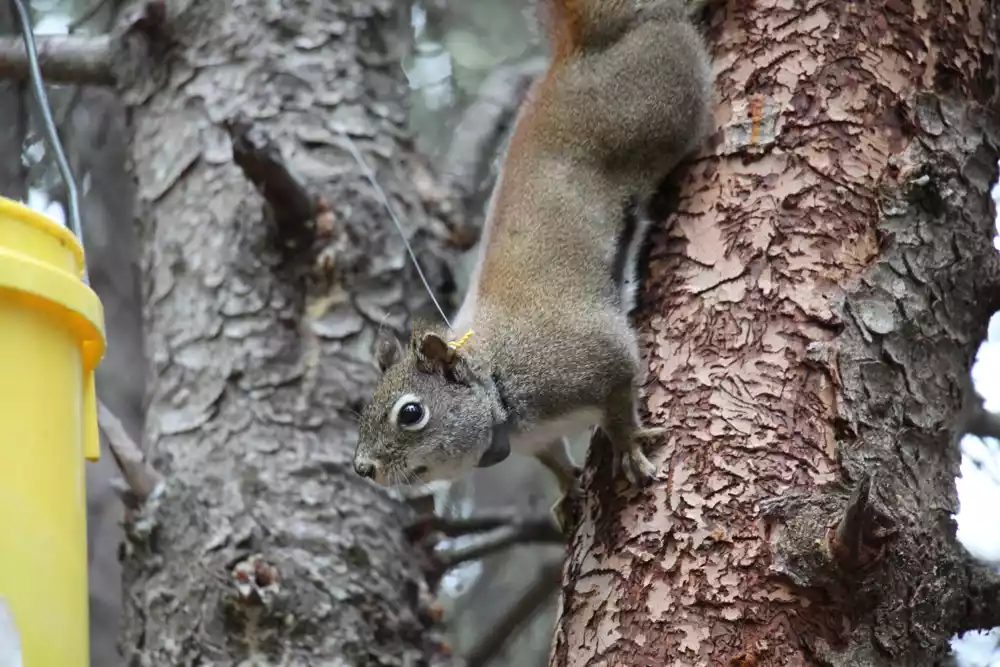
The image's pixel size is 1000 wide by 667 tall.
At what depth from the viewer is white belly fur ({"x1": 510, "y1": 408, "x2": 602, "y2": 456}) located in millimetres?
1907

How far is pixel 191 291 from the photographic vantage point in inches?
92.0

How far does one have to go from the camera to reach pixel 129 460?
2.03 metres

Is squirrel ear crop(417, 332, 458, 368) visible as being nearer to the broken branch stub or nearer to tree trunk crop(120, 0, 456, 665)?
tree trunk crop(120, 0, 456, 665)

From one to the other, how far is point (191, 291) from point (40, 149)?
863 mm

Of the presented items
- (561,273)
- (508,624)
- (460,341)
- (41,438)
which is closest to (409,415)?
(460,341)

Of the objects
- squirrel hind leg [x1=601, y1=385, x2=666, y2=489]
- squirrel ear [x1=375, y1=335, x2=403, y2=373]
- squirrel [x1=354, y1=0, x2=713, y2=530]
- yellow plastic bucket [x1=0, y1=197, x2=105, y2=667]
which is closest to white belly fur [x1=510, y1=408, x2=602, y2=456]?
squirrel [x1=354, y1=0, x2=713, y2=530]

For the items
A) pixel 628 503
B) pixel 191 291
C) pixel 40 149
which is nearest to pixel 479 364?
pixel 628 503

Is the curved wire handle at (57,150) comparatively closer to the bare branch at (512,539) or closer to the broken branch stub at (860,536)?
the broken branch stub at (860,536)

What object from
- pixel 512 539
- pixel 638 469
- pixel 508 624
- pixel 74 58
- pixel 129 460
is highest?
pixel 74 58

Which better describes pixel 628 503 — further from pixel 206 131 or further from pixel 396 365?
pixel 206 131

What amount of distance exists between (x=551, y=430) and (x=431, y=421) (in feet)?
0.70

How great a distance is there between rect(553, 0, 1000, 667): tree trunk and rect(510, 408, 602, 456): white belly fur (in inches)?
5.1

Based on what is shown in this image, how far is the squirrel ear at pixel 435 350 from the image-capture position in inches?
71.7

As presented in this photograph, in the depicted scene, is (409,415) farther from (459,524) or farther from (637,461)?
(459,524)
